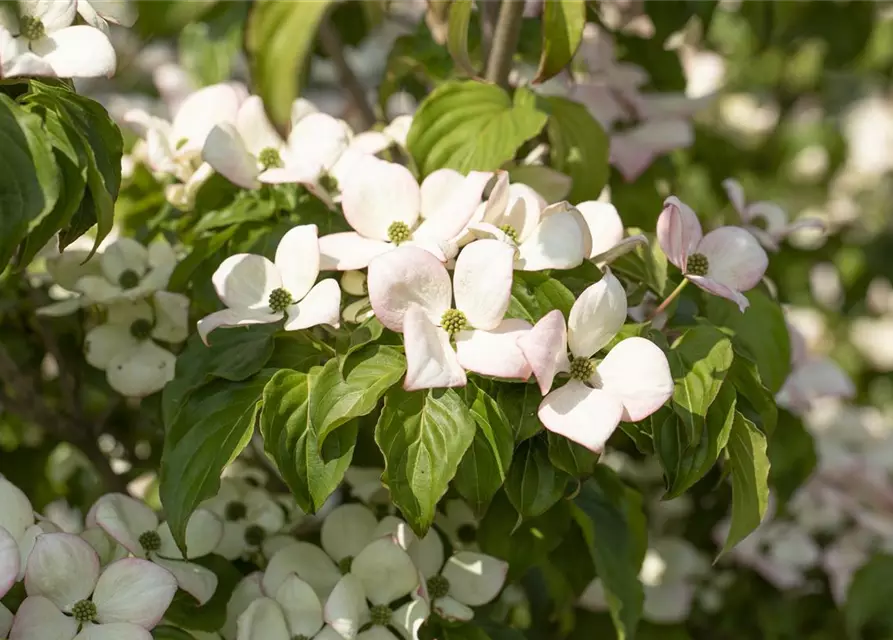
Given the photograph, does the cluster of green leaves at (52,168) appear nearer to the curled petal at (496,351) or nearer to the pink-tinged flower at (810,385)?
the curled petal at (496,351)

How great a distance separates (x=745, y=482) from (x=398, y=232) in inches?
12.3

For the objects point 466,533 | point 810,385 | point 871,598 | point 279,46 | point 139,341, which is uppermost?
point 279,46

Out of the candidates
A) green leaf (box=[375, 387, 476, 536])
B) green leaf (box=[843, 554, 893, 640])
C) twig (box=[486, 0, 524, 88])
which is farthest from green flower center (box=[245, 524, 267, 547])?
green leaf (box=[843, 554, 893, 640])

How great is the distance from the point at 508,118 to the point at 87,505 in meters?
0.64

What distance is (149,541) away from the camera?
0.81m

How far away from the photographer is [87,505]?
Result: 117 centimetres

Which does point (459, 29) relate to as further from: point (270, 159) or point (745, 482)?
point (745, 482)

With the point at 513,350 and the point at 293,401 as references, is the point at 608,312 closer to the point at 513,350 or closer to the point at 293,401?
the point at 513,350

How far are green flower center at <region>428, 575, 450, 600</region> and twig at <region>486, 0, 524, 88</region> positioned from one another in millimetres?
465

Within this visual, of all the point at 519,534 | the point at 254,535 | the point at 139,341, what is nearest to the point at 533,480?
the point at 519,534

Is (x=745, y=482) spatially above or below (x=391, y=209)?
below

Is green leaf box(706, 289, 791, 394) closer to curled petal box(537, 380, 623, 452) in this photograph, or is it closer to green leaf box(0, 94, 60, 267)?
curled petal box(537, 380, 623, 452)

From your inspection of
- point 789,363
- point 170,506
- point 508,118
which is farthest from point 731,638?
point 170,506

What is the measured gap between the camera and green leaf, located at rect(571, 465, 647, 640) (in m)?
0.87
